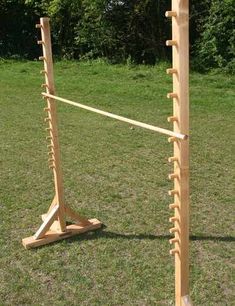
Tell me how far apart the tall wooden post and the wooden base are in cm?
170

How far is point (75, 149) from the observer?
712cm

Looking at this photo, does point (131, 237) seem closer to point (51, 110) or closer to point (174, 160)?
point (51, 110)

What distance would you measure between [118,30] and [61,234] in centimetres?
1115

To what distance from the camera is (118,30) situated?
48.3 ft

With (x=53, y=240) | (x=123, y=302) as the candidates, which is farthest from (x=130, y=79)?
(x=123, y=302)

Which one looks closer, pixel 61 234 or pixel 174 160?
pixel 174 160

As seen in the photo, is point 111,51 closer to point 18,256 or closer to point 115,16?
point 115,16

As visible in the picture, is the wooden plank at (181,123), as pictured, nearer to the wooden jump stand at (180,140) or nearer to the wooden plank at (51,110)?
the wooden jump stand at (180,140)

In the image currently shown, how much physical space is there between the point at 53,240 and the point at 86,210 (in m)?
0.72

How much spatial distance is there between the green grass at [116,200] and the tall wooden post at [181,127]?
69cm

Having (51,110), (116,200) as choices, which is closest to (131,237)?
(116,200)

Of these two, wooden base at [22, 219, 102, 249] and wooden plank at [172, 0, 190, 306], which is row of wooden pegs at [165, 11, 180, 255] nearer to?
wooden plank at [172, 0, 190, 306]

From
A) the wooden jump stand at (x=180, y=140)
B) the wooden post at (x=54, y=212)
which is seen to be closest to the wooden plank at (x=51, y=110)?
the wooden post at (x=54, y=212)

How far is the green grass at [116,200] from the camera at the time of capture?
3.66 metres
